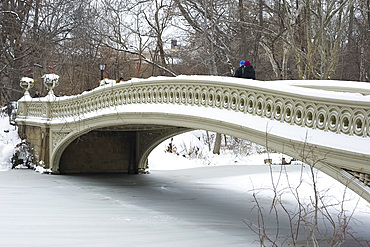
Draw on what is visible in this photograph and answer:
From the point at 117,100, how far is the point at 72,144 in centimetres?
548

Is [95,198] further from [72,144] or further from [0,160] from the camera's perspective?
[0,160]

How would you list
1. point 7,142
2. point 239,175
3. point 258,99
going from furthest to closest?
1. point 7,142
2. point 239,175
3. point 258,99

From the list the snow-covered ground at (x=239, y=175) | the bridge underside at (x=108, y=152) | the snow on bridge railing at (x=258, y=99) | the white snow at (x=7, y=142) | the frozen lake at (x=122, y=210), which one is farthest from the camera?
the white snow at (x=7, y=142)

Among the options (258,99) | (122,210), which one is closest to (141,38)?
(122,210)

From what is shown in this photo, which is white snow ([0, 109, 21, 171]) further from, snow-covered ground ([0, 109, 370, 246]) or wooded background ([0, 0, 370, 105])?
wooded background ([0, 0, 370, 105])

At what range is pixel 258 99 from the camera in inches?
360

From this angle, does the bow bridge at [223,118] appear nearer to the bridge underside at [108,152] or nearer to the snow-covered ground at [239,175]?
the bridge underside at [108,152]

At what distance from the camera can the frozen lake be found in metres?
9.26

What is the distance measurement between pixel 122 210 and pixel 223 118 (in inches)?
138

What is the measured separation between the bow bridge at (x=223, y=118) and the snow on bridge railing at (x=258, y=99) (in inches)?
0.5

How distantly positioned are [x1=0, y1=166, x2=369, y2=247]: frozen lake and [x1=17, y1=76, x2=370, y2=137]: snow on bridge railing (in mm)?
2112

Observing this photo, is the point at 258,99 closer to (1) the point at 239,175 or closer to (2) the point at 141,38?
(1) the point at 239,175

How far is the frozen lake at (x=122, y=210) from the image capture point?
30.4 ft

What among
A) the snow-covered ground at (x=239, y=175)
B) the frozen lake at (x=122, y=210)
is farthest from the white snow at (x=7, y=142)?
the frozen lake at (x=122, y=210)
